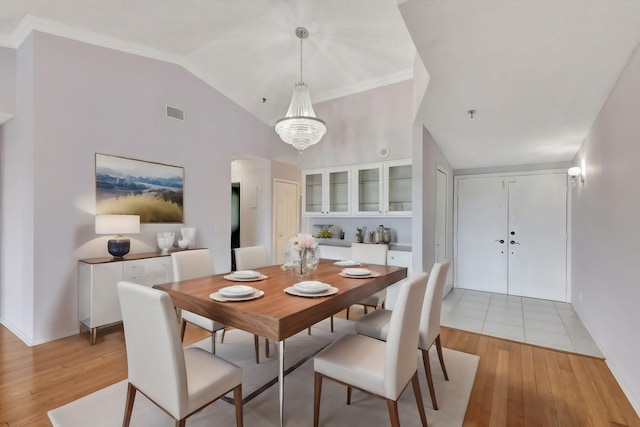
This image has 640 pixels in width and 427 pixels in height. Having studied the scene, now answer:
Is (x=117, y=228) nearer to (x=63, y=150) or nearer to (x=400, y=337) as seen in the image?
(x=63, y=150)

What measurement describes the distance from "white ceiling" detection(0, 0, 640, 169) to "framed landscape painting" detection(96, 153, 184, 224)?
1.35m

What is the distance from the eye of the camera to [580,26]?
187 cm

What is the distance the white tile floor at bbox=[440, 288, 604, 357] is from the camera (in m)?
3.14

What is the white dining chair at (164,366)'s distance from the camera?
1379mm

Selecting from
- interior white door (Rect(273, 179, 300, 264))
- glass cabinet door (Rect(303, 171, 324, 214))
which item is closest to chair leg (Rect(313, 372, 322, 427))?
glass cabinet door (Rect(303, 171, 324, 214))

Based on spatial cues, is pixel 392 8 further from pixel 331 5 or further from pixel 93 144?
pixel 93 144

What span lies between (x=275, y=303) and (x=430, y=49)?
6.91 ft

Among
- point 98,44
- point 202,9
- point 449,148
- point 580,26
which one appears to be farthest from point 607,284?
point 98,44

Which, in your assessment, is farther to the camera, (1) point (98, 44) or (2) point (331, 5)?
(1) point (98, 44)

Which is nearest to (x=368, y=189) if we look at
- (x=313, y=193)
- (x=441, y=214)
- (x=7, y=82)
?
(x=313, y=193)

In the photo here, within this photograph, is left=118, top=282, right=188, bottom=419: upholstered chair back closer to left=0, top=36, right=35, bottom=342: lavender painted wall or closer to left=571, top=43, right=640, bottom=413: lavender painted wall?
left=0, top=36, right=35, bottom=342: lavender painted wall

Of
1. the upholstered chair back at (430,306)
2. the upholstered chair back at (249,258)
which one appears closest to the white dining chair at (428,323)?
the upholstered chair back at (430,306)

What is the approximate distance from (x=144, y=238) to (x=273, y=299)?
2759 millimetres

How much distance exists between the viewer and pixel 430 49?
225 cm
